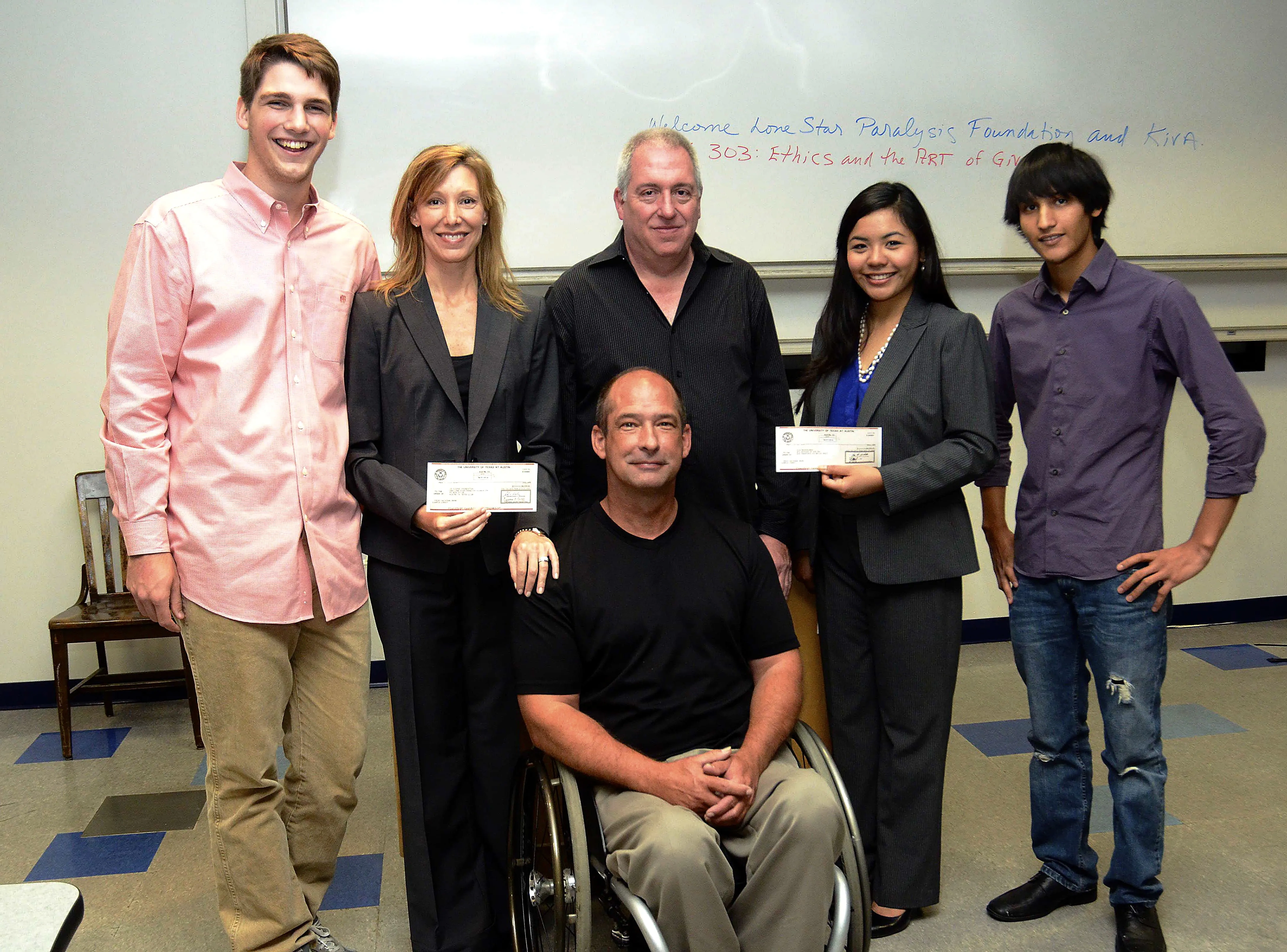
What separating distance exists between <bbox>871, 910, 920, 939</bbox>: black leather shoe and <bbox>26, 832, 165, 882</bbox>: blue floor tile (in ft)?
6.15

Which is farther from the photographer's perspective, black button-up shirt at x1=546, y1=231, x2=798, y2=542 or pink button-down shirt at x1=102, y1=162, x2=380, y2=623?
black button-up shirt at x1=546, y1=231, x2=798, y2=542

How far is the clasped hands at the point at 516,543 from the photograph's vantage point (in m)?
1.94

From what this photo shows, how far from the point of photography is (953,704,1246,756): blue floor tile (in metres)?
3.37

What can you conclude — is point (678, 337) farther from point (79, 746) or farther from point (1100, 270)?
point (79, 746)

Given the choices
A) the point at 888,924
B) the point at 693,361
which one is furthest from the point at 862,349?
the point at 888,924

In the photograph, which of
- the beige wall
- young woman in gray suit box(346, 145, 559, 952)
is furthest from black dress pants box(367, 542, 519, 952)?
the beige wall

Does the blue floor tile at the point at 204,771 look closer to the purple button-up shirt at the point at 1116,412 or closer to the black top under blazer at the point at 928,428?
the black top under blazer at the point at 928,428

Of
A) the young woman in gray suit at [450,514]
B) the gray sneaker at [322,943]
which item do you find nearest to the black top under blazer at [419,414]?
the young woman in gray suit at [450,514]

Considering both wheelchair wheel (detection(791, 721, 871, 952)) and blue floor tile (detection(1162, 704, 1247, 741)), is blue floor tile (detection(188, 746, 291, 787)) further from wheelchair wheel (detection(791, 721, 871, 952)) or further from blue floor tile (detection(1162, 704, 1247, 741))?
blue floor tile (detection(1162, 704, 1247, 741))

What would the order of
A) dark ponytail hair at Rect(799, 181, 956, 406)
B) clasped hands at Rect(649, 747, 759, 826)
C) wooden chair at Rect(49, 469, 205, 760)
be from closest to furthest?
clasped hands at Rect(649, 747, 759, 826) < dark ponytail hair at Rect(799, 181, 956, 406) < wooden chair at Rect(49, 469, 205, 760)

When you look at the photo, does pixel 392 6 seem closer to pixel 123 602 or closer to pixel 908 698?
pixel 123 602

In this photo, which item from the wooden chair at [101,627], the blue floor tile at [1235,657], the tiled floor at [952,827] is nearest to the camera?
the tiled floor at [952,827]

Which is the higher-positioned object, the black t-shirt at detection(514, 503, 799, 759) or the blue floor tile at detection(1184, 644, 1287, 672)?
the black t-shirt at detection(514, 503, 799, 759)

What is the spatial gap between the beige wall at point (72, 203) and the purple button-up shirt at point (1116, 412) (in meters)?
1.84
